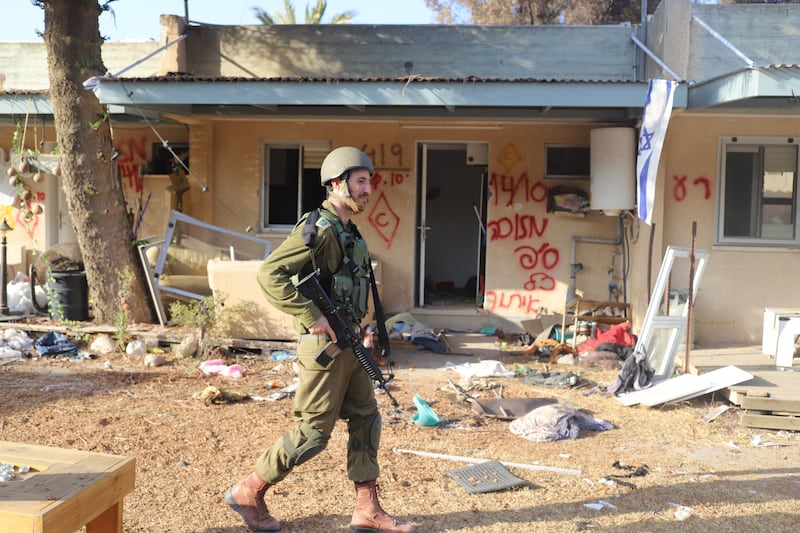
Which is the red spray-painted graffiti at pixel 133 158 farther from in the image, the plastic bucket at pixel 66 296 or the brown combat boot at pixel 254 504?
the brown combat boot at pixel 254 504

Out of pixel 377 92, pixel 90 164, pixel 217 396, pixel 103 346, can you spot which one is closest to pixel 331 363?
pixel 217 396

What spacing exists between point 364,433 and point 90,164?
21.0 feet

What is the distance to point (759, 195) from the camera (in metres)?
9.98

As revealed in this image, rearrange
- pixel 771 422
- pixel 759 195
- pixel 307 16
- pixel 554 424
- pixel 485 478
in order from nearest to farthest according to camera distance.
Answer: pixel 485 478
pixel 554 424
pixel 771 422
pixel 759 195
pixel 307 16

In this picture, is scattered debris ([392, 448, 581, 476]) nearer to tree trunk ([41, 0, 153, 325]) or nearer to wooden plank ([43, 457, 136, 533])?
wooden plank ([43, 457, 136, 533])

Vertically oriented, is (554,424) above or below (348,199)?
below

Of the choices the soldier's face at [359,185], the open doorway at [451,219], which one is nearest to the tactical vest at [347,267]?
the soldier's face at [359,185]

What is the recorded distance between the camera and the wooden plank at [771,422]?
6.54 meters

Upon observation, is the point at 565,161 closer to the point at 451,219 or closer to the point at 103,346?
the point at 451,219

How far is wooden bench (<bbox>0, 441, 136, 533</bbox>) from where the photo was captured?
3.14 meters

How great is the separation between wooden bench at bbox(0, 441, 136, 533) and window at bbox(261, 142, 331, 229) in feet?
25.0

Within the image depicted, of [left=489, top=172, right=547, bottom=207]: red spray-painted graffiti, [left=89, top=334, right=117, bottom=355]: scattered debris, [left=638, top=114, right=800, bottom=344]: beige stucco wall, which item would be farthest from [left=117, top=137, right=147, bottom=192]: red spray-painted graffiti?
[left=638, top=114, right=800, bottom=344]: beige stucco wall

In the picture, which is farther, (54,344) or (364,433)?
(54,344)

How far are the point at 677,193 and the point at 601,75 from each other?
8.62 ft
